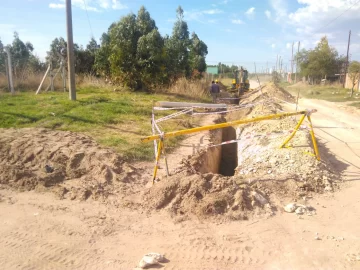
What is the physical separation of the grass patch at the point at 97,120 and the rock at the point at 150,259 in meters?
3.26

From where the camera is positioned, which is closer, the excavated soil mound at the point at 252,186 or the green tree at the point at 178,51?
the excavated soil mound at the point at 252,186

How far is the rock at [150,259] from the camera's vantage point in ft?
10.6

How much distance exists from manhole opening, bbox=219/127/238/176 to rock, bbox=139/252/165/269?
6.75 m

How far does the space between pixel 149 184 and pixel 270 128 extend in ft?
17.4

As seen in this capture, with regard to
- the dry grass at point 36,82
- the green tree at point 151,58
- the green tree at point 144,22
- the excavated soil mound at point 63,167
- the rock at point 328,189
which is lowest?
the rock at point 328,189

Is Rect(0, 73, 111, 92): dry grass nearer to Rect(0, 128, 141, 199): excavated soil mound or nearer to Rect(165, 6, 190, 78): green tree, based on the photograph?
Rect(165, 6, 190, 78): green tree

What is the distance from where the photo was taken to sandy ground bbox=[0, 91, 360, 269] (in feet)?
11.0

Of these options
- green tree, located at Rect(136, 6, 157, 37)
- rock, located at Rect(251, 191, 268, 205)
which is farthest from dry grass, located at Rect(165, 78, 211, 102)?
rock, located at Rect(251, 191, 268, 205)

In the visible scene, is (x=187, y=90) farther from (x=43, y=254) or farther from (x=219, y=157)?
(x=43, y=254)

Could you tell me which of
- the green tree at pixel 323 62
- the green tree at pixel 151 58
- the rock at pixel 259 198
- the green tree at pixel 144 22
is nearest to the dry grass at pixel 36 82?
the green tree at pixel 151 58

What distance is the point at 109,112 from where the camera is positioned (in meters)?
10.4

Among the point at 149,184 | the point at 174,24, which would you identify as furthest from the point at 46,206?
the point at 174,24

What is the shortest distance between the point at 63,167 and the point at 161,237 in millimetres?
2715

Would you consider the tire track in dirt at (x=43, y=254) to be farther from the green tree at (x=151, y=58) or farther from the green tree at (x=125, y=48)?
the green tree at (x=125, y=48)
